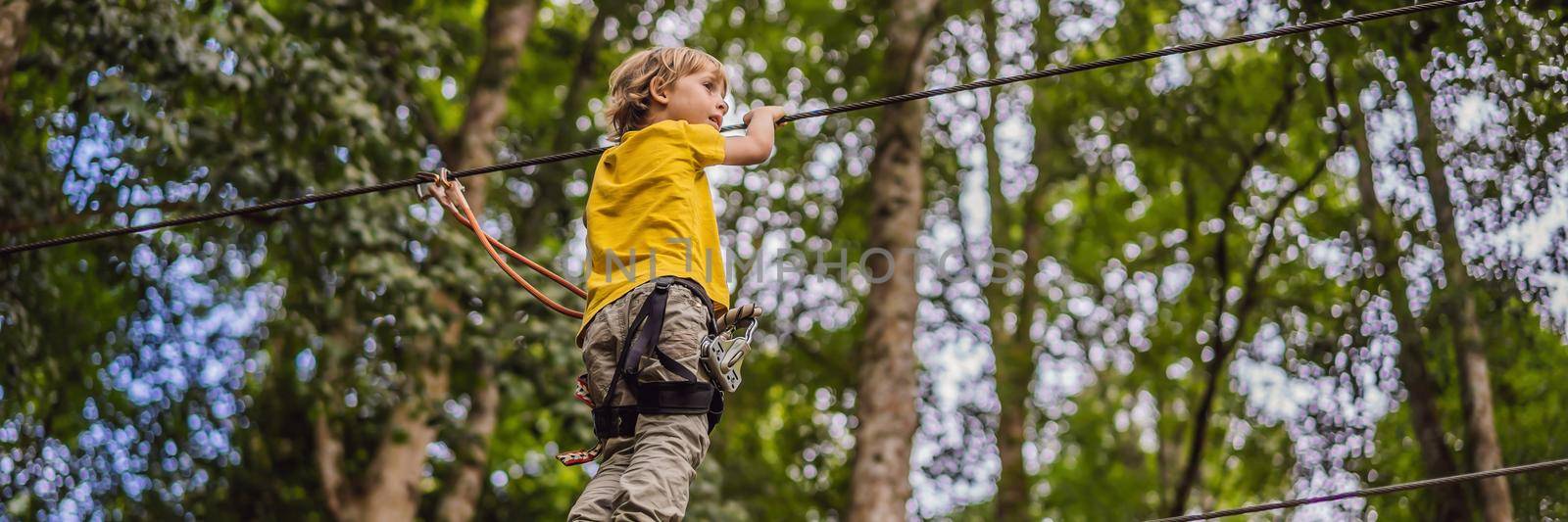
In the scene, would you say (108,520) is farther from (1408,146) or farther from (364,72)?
(1408,146)

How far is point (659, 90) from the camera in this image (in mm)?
3359

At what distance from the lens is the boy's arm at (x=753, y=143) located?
3311mm

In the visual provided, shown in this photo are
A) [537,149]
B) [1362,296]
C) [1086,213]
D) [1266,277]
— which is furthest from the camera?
[1086,213]

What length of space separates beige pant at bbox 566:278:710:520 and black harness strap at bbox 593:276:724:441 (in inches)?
0.5

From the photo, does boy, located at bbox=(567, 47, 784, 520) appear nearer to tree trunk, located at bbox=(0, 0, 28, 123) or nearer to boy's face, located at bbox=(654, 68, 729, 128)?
boy's face, located at bbox=(654, 68, 729, 128)

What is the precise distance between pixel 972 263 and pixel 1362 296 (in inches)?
170

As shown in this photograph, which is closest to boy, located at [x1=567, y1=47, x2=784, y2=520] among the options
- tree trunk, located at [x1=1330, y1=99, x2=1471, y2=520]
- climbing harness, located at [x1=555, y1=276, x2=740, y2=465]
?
climbing harness, located at [x1=555, y1=276, x2=740, y2=465]

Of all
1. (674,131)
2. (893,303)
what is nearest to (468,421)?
(893,303)

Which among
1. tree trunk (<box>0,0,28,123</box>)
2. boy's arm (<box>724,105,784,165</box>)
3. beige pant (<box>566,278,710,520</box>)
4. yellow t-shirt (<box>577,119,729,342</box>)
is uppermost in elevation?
boy's arm (<box>724,105,784,165</box>)

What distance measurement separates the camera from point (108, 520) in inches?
369

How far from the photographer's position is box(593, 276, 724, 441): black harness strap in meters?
2.97

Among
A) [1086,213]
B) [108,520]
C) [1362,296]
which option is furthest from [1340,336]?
[108,520]

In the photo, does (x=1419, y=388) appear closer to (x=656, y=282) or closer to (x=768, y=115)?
(x=768, y=115)

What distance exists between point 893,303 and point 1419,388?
333cm
